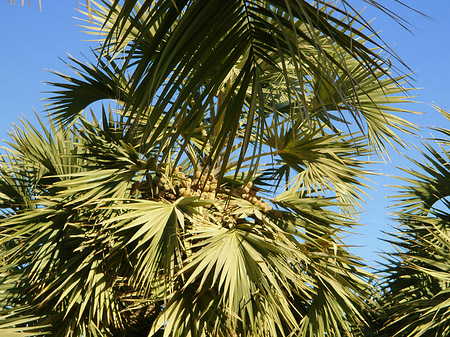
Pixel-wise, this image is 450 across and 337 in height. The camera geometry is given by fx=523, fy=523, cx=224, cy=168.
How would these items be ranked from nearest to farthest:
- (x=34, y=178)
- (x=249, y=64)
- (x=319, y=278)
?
1. (x=249, y=64)
2. (x=319, y=278)
3. (x=34, y=178)

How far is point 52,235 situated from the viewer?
14.3 ft

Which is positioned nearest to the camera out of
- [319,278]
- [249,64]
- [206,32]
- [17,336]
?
[206,32]

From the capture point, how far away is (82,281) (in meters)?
4.18

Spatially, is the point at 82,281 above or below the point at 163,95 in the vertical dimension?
below

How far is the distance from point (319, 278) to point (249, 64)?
2.96m

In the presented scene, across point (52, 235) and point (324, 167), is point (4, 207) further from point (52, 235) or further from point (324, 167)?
point (324, 167)

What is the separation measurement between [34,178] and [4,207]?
39 centimetres

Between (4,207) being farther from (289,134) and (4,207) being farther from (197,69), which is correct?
(197,69)

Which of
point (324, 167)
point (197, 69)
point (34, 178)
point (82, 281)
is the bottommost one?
point (82, 281)

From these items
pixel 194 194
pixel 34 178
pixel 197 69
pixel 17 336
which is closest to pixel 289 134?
pixel 194 194

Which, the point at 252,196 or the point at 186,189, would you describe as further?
the point at 252,196

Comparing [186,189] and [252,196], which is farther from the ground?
[252,196]

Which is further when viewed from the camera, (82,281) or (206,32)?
(82,281)

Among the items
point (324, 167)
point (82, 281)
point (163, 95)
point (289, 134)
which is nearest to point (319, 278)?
point (324, 167)
